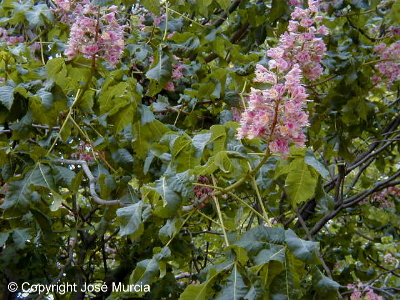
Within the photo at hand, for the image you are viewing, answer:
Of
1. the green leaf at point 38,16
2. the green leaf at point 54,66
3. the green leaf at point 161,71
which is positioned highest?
the green leaf at point 54,66

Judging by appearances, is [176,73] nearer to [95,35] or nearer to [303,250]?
[95,35]

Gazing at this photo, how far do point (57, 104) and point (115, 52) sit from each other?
0.99ft

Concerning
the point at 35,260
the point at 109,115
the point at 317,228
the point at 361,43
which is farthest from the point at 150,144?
the point at 361,43

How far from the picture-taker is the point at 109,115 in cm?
201

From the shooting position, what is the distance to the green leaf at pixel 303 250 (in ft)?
4.32

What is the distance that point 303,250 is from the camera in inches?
52.4

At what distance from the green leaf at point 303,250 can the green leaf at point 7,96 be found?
1.07 metres

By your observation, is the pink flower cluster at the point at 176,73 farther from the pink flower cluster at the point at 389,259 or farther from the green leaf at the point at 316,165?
the pink flower cluster at the point at 389,259

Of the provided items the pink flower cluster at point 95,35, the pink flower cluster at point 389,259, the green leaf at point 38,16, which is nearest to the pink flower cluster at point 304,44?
the pink flower cluster at point 95,35

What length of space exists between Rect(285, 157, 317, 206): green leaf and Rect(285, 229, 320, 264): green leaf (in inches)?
11.5

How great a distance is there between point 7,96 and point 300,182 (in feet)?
3.47

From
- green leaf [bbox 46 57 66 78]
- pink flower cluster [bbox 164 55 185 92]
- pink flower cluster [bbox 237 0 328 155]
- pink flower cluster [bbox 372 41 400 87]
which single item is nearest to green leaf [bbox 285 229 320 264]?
pink flower cluster [bbox 237 0 328 155]

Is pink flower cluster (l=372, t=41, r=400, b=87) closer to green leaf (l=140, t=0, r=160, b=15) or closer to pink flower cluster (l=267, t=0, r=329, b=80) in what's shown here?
pink flower cluster (l=267, t=0, r=329, b=80)

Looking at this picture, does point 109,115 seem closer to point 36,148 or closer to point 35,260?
point 36,148
